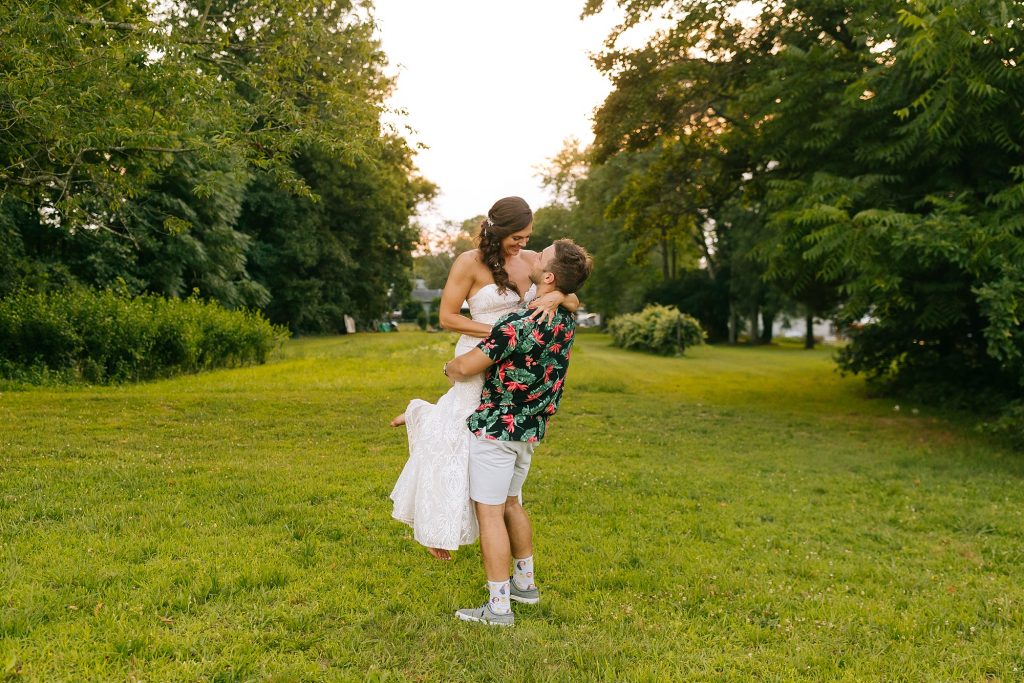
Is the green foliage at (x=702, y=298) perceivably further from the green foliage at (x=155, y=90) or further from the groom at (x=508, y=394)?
the groom at (x=508, y=394)

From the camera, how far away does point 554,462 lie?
8.66 m

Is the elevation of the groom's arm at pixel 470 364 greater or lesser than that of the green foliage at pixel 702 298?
lesser

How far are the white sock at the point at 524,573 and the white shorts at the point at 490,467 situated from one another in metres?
0.50

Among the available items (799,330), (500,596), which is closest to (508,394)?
(500,596)

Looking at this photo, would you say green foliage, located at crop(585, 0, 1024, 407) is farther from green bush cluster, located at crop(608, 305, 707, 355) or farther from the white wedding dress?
green bush cluster, located at crop(608, 305, 707, 355)

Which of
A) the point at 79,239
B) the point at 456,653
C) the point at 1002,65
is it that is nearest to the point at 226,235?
the point at 79,239

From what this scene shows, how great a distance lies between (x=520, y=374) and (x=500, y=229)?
0.74 metres

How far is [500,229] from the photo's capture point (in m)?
3.83

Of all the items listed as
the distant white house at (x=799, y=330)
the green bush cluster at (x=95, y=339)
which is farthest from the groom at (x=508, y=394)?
the distant white house at (x=799, y=330)

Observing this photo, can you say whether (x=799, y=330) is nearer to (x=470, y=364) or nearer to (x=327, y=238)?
(x=327, y=238)

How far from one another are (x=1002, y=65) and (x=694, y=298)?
36.2m

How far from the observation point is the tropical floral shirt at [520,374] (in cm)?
374

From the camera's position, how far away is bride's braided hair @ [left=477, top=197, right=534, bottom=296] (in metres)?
3.81

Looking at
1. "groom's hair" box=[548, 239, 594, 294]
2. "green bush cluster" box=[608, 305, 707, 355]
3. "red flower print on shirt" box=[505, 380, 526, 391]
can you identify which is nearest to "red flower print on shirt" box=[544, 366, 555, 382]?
"red flower print on shirt" box=[505, 380, 526, 391]
